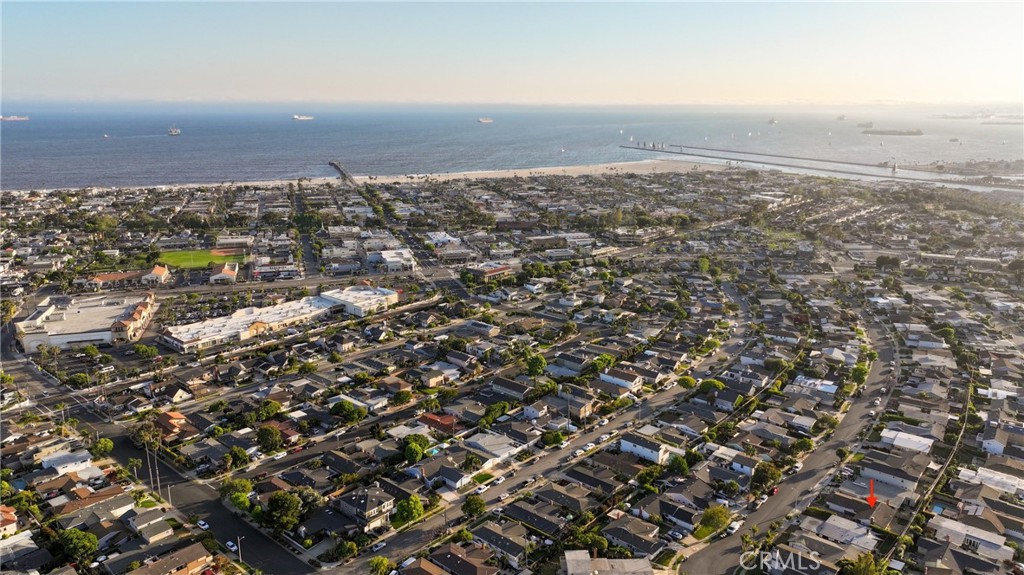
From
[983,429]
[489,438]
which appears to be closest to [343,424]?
[489,438]

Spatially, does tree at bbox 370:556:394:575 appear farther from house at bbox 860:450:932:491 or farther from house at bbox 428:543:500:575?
house at bbox 860:450:932:491

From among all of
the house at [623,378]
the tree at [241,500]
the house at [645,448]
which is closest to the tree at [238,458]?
the tree at [241,500]

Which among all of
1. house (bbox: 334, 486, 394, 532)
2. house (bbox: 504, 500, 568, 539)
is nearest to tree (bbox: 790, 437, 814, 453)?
house (bbox: 504, 500, 568, 539)

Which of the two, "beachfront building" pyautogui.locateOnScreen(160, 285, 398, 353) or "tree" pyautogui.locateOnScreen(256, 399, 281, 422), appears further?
"beachfront building" pyautogui.locateOnScreen(160, 285, 398, 353)

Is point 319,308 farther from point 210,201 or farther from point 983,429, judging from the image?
point 210,201

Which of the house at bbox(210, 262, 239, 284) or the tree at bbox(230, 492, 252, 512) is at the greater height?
the house at bbox(210, 262, 239, 284)

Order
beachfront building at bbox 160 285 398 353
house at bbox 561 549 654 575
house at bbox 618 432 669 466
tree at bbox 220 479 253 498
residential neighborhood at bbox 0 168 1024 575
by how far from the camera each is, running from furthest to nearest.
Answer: beachfront building at bbox 160 285 398 353, house at bbox 618 432 669 466, tree at bbox 220 479 253 498, residential neighborhood at bbox 0 168 1024 575, house at bbox 561 549 654 575
